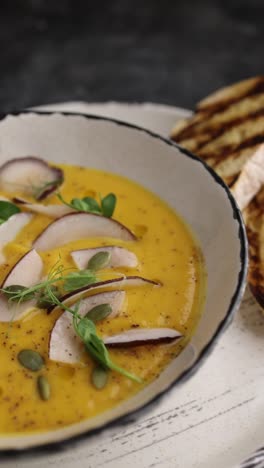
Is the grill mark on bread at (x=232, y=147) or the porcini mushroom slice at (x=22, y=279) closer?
the porcini mushroom slice at (x=22, y=279)

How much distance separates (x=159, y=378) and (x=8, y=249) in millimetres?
911

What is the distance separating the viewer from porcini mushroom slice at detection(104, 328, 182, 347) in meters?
2.49

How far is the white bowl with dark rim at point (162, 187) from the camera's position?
93.1 inches

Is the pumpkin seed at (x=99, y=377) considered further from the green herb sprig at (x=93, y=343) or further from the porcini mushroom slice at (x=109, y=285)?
the porcini mushroom slice at (x=109, y=285)

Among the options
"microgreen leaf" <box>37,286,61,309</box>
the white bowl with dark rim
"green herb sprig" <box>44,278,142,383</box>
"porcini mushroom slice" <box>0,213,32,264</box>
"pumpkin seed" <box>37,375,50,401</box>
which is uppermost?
the white bowl with dark rim

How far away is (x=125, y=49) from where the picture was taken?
5508 mm

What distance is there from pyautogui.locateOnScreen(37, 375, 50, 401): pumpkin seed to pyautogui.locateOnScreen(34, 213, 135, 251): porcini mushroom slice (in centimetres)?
69

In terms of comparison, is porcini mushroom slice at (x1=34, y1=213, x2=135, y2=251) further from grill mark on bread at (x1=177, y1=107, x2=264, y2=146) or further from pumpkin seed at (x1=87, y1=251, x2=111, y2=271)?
grill mark on bread at (x1=177, y1=107, x2=264, y2=146)

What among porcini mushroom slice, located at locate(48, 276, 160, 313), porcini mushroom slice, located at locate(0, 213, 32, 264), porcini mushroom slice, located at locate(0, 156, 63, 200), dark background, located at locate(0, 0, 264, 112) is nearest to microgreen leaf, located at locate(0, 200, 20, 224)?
porcini mushroom slice, located at locate(0, 213, 32, 264)

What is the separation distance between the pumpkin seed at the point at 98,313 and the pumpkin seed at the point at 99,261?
0.25 metres

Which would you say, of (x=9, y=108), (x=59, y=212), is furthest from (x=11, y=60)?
(x=59, y=212)

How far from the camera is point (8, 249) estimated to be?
2.94 m

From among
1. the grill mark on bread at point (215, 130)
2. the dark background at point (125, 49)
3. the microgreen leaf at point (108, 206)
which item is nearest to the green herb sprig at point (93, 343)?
the microgreen leaf at point (108, 206)

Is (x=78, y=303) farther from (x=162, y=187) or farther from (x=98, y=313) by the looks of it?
(x=162, y=187)
